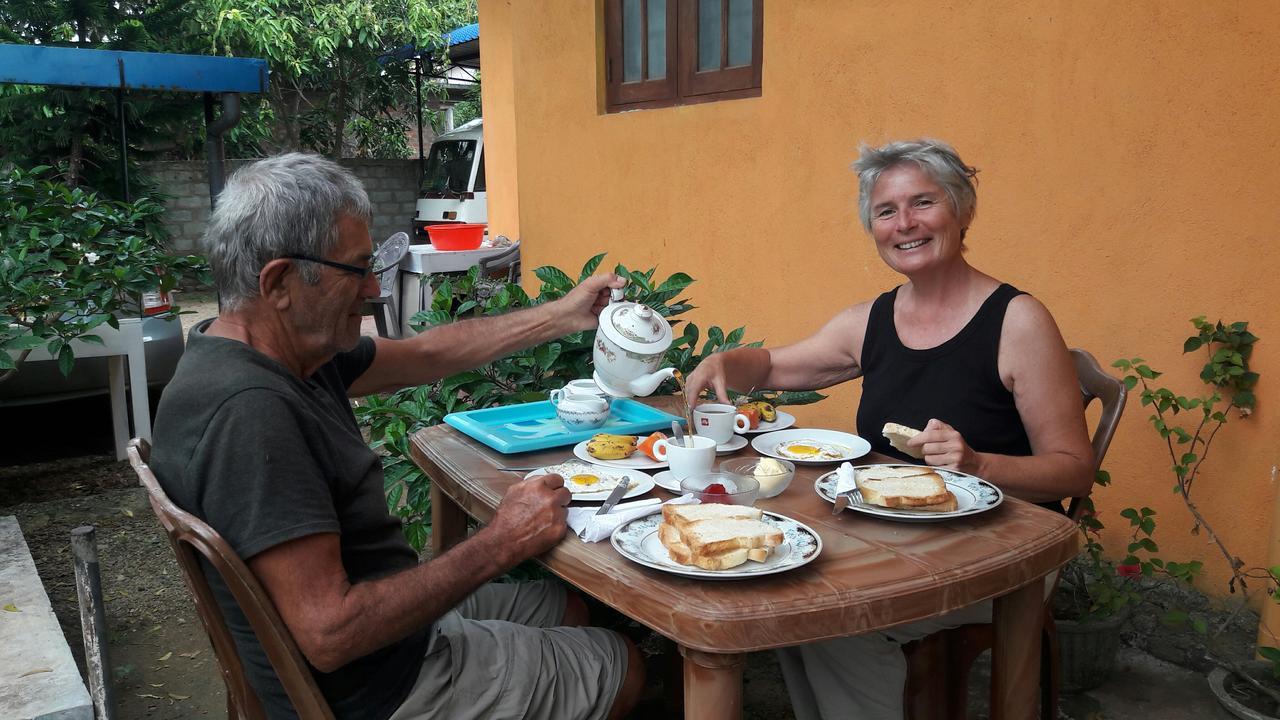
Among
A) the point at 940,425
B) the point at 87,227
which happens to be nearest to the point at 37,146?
the point at 87,227

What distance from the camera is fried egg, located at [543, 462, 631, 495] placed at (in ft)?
6.21

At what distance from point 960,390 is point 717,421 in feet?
2.03

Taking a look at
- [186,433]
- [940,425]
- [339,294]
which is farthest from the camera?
[940,425]

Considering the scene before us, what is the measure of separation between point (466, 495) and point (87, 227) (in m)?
3.70

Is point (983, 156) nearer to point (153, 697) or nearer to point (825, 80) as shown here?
point (825, 80)

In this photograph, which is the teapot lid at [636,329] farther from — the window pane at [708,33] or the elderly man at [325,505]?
the window pane at [708,33]

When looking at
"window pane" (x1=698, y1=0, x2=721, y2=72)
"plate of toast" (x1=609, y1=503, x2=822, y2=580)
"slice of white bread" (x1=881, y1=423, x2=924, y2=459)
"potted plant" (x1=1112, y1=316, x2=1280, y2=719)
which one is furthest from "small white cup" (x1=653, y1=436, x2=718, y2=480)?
"window pane" (x1=698, y1=0, x2=721, y2=72)

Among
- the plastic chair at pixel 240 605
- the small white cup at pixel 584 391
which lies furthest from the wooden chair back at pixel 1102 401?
the plastic chair at pixel 240 605

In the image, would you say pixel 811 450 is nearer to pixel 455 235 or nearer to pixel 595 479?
pixel 595 479

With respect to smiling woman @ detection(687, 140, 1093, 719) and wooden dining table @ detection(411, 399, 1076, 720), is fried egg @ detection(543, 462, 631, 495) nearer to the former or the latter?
wooden dining table @ detection(411, 399, 1076, 720)

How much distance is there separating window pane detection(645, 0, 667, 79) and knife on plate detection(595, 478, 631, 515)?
370cm

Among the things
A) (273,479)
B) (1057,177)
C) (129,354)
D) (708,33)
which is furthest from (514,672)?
(129,354)

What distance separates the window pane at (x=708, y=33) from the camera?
473cm

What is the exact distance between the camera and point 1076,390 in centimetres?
218
